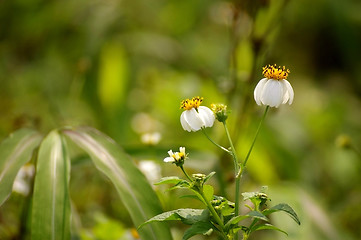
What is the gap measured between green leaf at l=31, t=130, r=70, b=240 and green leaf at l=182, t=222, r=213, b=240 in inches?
10.3

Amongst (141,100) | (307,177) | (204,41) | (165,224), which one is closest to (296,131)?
(307,177)

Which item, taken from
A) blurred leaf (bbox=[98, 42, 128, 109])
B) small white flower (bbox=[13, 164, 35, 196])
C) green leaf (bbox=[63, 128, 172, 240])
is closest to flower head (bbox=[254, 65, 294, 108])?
green leaf (bbox=[63, 128, 172, 240])

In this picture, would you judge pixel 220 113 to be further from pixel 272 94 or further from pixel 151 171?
pixel 151 171

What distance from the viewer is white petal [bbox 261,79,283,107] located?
2.55ft

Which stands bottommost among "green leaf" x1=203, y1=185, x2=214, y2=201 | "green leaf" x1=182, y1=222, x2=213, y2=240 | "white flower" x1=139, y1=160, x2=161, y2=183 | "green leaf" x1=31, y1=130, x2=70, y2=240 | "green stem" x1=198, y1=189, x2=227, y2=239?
"green leaf" x1=182, y1=222, x2=213, y2=240

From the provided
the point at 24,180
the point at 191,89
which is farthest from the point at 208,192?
the point at 191,89

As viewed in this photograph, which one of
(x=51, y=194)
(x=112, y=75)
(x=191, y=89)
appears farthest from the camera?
→ (x=112, y=75)

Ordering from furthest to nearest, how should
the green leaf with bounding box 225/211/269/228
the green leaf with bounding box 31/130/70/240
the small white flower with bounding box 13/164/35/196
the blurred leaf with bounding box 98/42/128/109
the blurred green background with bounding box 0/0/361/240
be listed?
the blurred leaf with bounding box 98/42/128/109, the blurred green background with bounding box 0/0/361/240, the small white flower with bounding box 13/164/35/196, the green leaf with bounding box 31/130/70/240, the green leaf with bounding box 225/211/269/228

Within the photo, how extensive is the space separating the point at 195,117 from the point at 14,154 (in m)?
0.42

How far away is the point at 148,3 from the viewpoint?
10.6ft

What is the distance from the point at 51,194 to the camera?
95 centimetres

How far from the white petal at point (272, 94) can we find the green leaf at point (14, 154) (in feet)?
1.55

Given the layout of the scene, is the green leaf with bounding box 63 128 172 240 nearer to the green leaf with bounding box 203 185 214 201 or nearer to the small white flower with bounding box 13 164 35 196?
the green leaf with bounding box 203 185 214 201

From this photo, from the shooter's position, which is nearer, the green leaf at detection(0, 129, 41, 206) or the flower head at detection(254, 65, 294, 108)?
the flower head at detection(254, 65, 294, 108)
